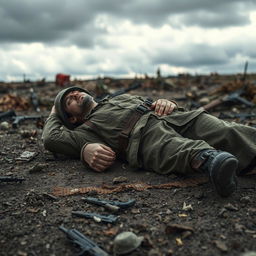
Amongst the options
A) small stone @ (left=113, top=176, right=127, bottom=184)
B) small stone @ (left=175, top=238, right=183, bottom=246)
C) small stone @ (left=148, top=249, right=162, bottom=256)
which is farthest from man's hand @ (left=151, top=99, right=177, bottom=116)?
small stone @ (left=148, top=249, right=162, bottom=256)

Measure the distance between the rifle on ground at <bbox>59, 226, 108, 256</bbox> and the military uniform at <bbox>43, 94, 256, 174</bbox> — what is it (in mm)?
1201

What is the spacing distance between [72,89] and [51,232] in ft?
7.91

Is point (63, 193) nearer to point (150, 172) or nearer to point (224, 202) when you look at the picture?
point (150, 172)

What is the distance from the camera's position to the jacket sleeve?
385 centimetres

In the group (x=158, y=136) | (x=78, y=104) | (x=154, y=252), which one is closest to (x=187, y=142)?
(x=158, y=136)

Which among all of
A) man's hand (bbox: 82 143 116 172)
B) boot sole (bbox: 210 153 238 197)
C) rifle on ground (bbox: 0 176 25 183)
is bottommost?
rifle on ground (bbox: 0 176 25 183)

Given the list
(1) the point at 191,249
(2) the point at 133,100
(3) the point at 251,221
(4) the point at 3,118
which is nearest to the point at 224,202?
(3) the point at 251,221

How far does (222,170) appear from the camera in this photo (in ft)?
8.72

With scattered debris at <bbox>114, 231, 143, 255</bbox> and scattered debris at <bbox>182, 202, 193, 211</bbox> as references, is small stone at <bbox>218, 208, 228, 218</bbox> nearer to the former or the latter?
scattered debris at <bbox>182, 202, 193, 211</bbox>

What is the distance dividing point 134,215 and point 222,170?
778mm

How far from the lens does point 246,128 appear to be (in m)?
3.40

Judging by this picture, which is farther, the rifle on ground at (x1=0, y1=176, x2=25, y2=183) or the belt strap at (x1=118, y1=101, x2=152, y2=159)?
the belt strap at (x1=118, y1=101, x2=152, y2=159)

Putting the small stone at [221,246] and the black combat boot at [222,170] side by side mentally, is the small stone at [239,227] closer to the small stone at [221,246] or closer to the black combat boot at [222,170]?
the small stone at [221,246]

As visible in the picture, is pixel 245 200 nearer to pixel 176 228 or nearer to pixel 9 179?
pixel 176 228
